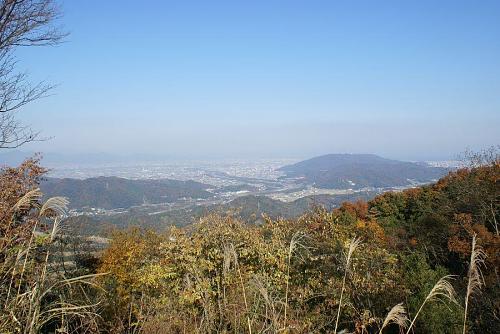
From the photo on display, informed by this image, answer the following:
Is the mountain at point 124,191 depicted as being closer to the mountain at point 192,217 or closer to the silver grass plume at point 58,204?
the mountain at point 192,217

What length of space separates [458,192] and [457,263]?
242 inches

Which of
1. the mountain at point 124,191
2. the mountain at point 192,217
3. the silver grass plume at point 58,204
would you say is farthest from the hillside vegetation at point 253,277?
the mountain at point 124,191

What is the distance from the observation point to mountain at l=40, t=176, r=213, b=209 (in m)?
110

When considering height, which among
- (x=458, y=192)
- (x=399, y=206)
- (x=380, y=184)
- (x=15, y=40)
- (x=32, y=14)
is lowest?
(x=380, y=184)

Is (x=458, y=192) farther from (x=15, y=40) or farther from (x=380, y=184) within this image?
(x=380, y=184)

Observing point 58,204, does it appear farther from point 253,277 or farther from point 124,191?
point 124,191

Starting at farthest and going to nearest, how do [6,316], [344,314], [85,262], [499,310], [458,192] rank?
[458,192]
[85,262]
[344,314]
[499,310]
[6,316]

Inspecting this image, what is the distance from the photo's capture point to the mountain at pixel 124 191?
362ft

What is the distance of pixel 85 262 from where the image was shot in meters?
27.7

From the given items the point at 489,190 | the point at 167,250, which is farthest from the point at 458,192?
the point at 167,250

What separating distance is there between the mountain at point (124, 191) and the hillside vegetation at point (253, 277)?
283ft

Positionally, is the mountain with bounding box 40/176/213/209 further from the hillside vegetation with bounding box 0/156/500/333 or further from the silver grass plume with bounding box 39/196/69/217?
the silver grass plume with bounding box 39/196/69/217

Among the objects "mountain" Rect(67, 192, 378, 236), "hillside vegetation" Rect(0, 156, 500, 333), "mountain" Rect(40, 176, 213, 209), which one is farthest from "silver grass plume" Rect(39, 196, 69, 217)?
"mountain" Rect(40, 176, 213, 209)

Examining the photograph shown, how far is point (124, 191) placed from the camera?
133 m
